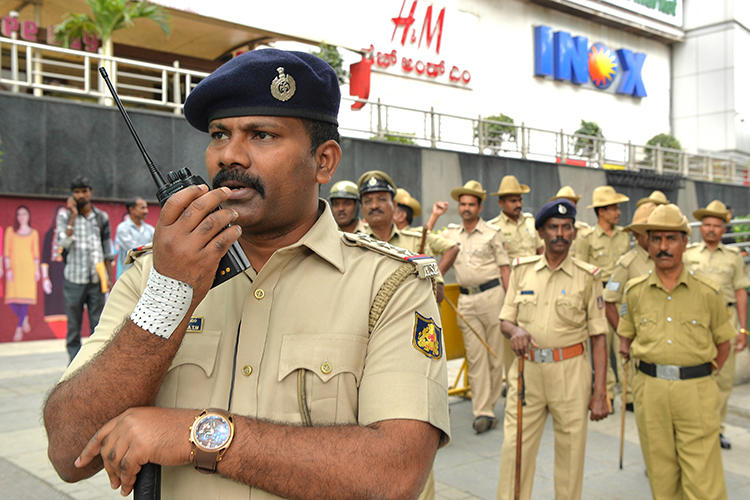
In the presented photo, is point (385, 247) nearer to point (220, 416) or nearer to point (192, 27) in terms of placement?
point (220, 416)

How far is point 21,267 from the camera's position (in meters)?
11.2

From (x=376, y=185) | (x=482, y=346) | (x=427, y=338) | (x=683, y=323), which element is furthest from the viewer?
(x=482, y=346)

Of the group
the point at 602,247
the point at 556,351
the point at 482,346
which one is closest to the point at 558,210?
the point at 556,351

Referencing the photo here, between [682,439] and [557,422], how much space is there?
80cm

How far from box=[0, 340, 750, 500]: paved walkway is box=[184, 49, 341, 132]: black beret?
10.8 ft

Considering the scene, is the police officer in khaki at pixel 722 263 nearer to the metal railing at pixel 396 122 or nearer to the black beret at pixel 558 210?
the black beret at pixel 558 210

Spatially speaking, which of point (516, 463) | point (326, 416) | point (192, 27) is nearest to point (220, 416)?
point (326, 416)

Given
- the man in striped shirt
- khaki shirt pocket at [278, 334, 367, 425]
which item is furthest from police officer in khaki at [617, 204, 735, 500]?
the man in striped shirt

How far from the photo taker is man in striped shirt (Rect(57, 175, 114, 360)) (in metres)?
7.99

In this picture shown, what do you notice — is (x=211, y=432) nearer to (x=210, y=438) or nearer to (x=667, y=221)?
(x=210, y=438)

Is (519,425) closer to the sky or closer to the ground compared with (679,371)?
closer to the ground

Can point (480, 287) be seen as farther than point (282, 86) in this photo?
Yes

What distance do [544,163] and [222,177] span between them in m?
18.4

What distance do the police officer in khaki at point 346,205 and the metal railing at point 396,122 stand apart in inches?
259
